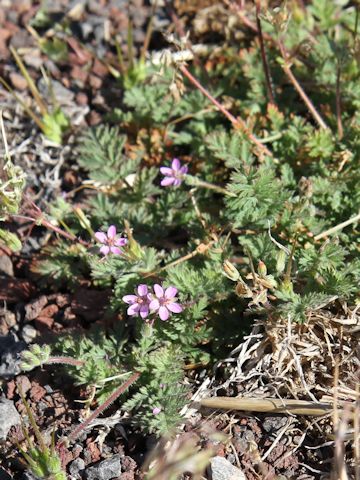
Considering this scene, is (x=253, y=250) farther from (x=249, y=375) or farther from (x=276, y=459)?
(x=276, y=459)

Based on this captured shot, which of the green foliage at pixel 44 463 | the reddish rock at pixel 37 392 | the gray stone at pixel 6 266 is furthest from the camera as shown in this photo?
the gray stone at pixel 6 266

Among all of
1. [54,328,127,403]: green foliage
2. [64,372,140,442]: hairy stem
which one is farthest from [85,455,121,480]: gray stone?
[54,328,127,403]: green foliage

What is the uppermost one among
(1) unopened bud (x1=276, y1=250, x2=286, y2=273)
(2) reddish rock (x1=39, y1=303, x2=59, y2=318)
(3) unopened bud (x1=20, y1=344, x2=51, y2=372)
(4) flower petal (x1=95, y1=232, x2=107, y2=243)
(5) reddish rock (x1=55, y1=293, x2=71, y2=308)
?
(4) flower petal (x1=95, y1=232, x2=107, y2=243)

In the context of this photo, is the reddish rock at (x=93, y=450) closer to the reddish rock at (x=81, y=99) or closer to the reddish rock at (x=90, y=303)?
the reddish rock at (x=90, y=303)

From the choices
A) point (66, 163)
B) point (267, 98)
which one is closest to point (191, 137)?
point (267, 98)

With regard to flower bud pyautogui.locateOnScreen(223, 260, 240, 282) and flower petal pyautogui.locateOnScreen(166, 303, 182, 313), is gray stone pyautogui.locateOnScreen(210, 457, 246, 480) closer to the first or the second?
flower petal pyautogui.locateOnScreen(166, 303, 182, 313)

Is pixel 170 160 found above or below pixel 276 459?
above

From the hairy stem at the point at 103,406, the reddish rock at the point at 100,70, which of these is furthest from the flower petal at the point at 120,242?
the reddish rock at the point at 100,70

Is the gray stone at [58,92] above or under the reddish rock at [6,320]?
above
